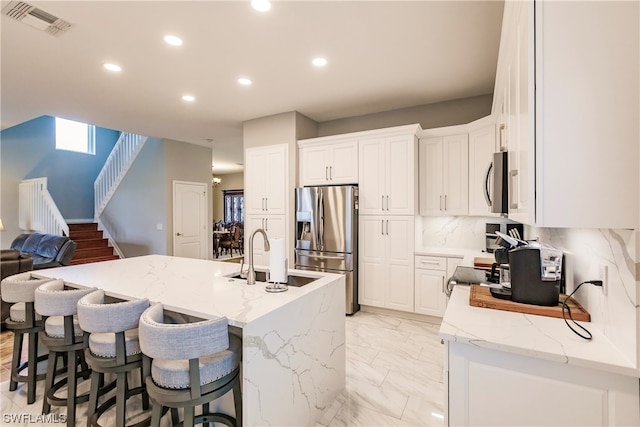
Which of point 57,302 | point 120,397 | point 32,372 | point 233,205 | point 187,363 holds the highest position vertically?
point 233,205

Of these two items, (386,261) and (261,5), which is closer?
(261,5)

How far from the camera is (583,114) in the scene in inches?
38.8

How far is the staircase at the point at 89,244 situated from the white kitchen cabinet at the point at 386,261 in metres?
5.57

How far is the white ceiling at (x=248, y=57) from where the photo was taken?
2.24 m

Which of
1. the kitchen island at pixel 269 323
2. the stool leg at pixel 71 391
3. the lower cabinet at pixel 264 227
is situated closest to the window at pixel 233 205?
the lower cabinet at pixel 264 227

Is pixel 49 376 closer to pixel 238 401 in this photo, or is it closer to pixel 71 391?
pixel 71 391

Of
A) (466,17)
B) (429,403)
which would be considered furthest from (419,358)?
(466,17)

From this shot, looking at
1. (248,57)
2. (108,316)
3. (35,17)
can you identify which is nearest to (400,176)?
(248,57)

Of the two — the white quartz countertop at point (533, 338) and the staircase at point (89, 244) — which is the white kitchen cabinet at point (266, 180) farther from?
the staircase at point (89, 244)

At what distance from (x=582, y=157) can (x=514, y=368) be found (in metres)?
0.82

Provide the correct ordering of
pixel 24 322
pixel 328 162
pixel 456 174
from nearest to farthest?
pixel 24 322, pixel 456 174, pixel 328 162

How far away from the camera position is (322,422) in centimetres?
194

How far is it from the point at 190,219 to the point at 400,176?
488 cm

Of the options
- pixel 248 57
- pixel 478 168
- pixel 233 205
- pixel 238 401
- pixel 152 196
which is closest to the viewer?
pixel 238 401
